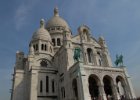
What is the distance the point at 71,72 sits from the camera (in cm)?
3198

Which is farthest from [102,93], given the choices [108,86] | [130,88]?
[130,88]

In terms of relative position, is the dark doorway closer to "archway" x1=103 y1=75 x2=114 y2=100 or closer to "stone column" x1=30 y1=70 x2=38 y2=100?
Answer: "archway" x1=103 y1=75 x2=114 y2=100

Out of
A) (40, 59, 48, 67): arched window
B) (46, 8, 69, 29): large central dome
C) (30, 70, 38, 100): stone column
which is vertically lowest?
(30, 70, 38, 100): stone column

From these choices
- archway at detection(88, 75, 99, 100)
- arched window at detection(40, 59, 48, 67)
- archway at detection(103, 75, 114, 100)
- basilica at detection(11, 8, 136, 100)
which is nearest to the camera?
basilica at detection(11, 8, 136, 100)

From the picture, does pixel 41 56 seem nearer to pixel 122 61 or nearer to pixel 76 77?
pixel 76 77

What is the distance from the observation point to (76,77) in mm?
29250

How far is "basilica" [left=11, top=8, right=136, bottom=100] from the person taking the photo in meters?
29.8

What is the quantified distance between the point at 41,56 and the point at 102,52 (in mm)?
15842

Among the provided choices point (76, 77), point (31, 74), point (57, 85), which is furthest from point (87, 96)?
point (31, 74)

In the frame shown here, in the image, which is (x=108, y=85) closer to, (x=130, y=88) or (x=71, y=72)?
(x=130, y=88)

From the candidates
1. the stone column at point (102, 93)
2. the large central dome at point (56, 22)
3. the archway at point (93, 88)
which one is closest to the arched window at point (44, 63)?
the archway at point (93, 88)

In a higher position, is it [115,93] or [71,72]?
[71,72]

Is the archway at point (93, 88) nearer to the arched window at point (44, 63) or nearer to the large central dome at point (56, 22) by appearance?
the arched window at point (44, 63)

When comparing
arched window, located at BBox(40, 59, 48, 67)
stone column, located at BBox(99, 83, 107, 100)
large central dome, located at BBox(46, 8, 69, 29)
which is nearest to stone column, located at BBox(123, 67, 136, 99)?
stone column, located at BBox(99, 83, 107, 100)
